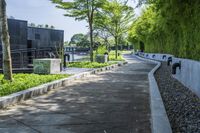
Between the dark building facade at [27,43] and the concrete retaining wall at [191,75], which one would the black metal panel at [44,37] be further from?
the concrete retaining wall at [191,75]

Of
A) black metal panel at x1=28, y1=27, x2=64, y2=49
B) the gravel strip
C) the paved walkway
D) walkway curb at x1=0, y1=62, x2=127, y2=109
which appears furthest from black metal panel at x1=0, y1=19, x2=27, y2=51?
the gravel strip

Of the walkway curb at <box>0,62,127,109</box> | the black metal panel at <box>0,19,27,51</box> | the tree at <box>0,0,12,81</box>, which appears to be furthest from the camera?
the black metal panel at <box>0,19,27,51</box>

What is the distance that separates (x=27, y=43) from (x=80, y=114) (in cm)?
1433

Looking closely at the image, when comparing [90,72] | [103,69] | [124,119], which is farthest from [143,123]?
[103,69]

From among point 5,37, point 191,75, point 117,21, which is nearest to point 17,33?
point 5,37

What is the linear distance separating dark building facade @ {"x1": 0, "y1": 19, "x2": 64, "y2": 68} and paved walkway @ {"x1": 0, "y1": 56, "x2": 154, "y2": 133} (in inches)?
337

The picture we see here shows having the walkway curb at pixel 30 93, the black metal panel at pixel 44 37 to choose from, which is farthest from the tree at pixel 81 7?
the walkway curb at pixel 30 93

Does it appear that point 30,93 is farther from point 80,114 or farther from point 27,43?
point 27,43

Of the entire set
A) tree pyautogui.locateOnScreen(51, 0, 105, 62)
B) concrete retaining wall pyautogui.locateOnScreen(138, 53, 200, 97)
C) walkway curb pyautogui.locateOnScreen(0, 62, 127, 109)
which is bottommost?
walkway curb pyautogui.locateOnScreen(0, 62, 127, 109)

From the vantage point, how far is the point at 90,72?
14969 mm

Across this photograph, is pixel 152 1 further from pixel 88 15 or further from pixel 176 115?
pixel 88 15

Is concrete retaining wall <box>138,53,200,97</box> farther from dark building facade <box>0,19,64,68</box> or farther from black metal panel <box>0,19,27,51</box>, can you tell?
black metal panel <box>0,19,27,51</box>

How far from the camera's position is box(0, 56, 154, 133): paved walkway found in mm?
5336

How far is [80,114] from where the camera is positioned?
250 inches
